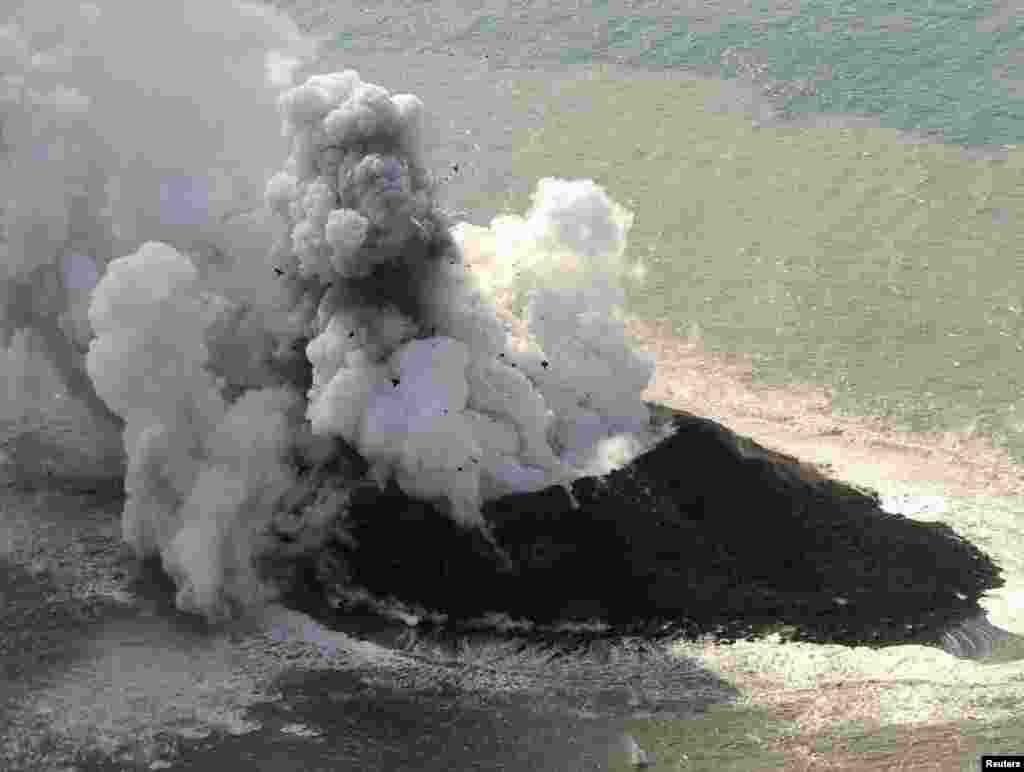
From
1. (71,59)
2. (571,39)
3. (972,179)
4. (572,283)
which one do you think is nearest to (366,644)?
(572,283)

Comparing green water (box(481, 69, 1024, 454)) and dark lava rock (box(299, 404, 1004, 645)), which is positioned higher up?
green water (box(481, 69, 1024, 454))

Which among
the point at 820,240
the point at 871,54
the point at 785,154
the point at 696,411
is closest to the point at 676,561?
the point at 696,411

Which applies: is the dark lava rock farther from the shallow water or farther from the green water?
the green water

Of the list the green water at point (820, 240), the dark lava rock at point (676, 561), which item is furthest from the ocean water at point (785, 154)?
the dark lava rock at point (676, 561)

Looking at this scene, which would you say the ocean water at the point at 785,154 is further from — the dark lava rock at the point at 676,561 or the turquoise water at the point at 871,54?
the dark lava rock at the point at 676,561

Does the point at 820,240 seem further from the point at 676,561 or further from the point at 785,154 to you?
the point at 676,561

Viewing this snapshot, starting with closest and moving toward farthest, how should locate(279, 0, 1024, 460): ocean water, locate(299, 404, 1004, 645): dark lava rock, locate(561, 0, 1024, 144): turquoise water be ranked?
locate(299, 404, 1004, 645): dark lava rock < locate(279, 0, 1024, 460): ocean water < locate(561, 0, 1024, 144): turquoise water

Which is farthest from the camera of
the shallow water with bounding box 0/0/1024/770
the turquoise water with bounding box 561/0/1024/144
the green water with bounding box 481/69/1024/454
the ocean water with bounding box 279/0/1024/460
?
the turquoise water with bounding box 561/0/1024/144

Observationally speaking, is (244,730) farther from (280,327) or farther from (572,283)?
(572,283)

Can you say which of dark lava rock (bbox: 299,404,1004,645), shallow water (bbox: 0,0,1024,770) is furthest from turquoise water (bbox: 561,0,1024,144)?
dark lava rock (bbox: 299,404,1004,645)
